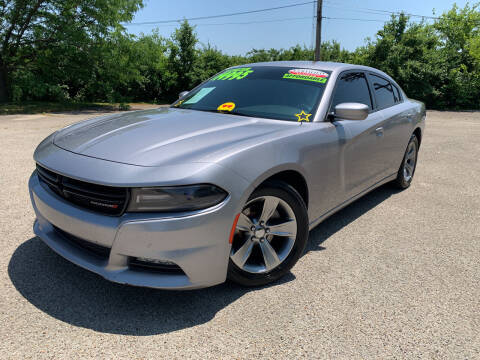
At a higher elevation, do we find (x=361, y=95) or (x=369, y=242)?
(x=361, y=95)

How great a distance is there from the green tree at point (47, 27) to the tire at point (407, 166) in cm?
Answer: 1479

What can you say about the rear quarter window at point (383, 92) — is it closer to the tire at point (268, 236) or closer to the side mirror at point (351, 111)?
the side mirror at point (351, 111)

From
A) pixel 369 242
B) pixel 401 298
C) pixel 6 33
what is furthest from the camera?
pixel 6 33

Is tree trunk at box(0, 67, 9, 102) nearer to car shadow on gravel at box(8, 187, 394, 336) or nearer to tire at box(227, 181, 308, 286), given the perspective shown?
car shadow on gravel at box(8, 187, 394, 336)

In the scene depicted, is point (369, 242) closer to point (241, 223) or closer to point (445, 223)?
point (445, 223)

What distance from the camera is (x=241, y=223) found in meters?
2.36

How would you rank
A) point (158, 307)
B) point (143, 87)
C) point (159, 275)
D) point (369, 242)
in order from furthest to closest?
1. point (143, 87)
2. point (369, 242)
3. point (158, 307)
4. point (159, 275)

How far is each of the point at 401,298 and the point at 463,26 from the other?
1132 inches

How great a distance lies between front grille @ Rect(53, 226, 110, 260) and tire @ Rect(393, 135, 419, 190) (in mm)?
3806

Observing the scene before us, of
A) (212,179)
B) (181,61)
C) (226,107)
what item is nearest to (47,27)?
(181,61)

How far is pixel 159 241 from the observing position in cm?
199

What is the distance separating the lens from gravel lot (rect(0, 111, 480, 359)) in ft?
6.57

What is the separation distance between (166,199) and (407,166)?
3997 millimetres

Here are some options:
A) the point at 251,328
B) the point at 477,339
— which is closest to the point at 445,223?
the point at 477,339
